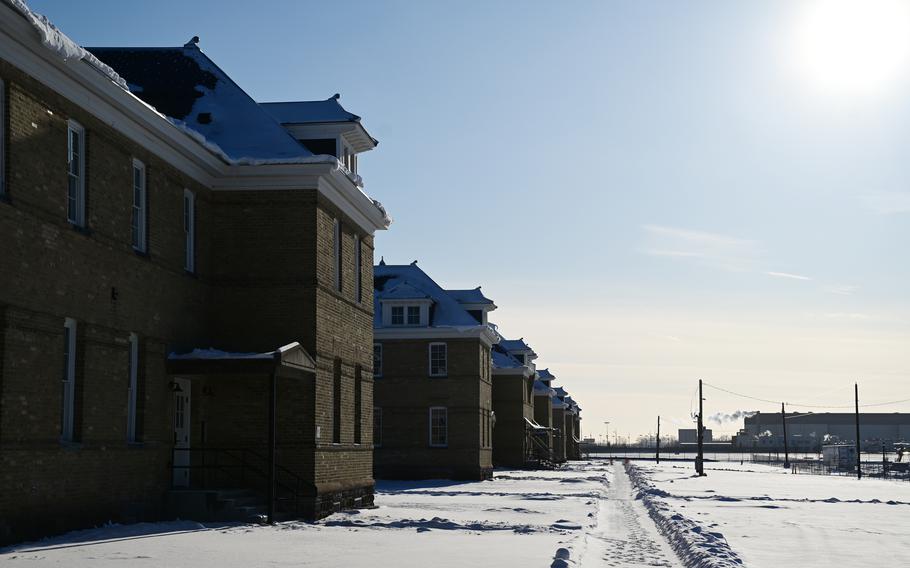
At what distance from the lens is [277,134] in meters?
26.6

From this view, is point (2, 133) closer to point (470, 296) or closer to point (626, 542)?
point (626, 542)

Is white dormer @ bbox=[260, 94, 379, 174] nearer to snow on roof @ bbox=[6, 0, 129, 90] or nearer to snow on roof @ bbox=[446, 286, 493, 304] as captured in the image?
snow on roof @ bbox=[6, 0, 129, 90]

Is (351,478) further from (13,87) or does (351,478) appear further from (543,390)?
(543,390)

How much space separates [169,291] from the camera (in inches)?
928

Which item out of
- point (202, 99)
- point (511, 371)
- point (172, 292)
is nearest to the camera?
point (172, 292)

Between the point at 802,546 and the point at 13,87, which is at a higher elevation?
the point at 13,87

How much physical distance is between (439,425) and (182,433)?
29360mm

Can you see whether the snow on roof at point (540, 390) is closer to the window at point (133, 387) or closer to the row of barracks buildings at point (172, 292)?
the row of barracks buildings at point (172, 292)

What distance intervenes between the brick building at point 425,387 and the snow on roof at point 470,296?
5.65 m

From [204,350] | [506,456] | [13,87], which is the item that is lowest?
[506,456]

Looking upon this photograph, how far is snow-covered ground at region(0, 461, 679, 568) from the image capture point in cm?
1655

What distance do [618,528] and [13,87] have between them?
51.9 feet

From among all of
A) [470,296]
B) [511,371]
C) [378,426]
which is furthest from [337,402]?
[511,371]

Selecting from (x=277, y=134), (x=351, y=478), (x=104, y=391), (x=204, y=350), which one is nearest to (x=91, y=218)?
(x=104, y=391)
